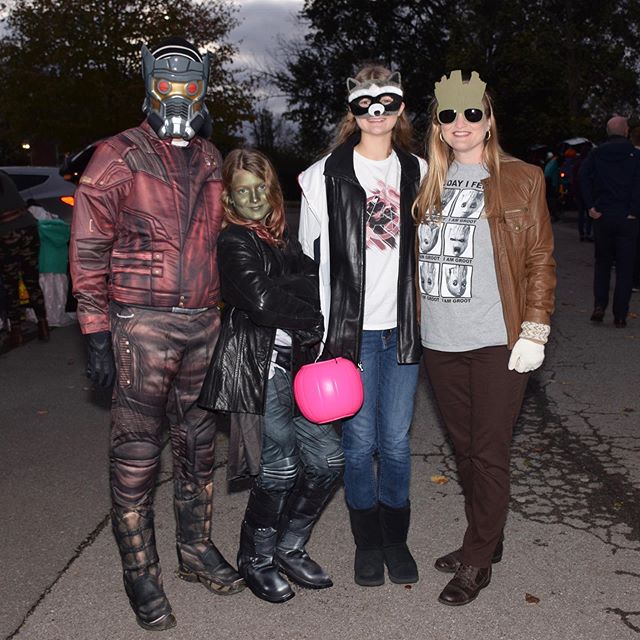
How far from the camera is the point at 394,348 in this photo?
3777 mm

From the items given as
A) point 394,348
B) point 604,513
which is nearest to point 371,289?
point 394,348

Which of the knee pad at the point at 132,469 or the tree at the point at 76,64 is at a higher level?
the tree at the point at 76,64

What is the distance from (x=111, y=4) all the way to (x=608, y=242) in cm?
2655

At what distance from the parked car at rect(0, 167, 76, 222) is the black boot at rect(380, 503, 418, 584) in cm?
820

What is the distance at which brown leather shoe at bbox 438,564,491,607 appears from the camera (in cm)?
378

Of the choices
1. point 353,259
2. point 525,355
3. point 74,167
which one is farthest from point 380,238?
point 74,167

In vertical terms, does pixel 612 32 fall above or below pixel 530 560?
above

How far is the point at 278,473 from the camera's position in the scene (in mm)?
3742

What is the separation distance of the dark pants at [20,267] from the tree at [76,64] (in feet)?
70.2

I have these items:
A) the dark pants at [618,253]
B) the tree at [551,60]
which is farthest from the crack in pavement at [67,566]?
the tree at [551,60]

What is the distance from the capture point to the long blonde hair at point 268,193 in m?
3.55

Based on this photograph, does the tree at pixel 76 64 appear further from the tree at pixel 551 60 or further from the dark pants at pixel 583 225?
the dark pants at pixel 583 225

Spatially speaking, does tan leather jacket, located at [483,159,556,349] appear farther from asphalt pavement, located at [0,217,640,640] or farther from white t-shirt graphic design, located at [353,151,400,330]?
asphalt pavement, located at [0,217,640,640]

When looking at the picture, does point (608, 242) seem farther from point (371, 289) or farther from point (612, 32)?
point (612, 32)
